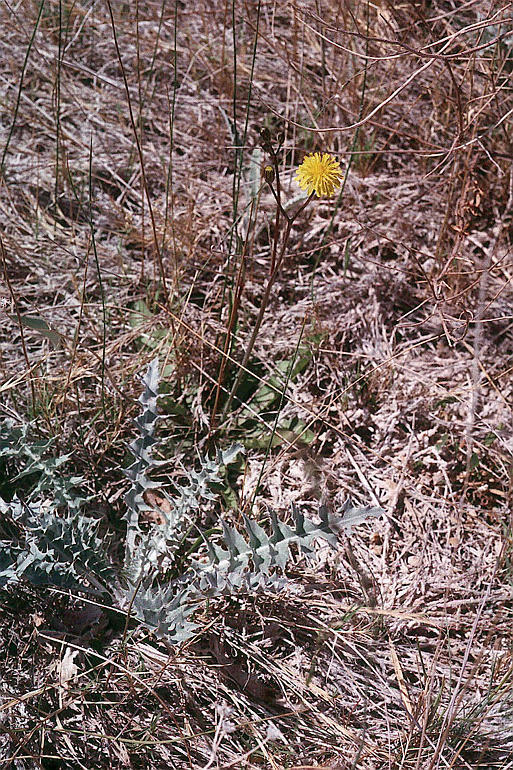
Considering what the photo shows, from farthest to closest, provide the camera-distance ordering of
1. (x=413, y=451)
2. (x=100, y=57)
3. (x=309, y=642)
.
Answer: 1. (x=100, y=57)
2. (x=413, y=451)
3. (x=309, y=642)

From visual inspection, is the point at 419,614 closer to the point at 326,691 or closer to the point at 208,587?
the point at 326,691

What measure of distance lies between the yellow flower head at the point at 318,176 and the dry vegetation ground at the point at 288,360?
97mm

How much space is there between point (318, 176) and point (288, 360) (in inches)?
25.5

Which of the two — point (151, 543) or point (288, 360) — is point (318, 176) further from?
point (151, 543)

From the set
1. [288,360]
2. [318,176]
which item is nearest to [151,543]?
[288,360]

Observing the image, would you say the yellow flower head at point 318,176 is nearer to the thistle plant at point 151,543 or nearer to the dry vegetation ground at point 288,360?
the dry vegetation ground at point 288,360

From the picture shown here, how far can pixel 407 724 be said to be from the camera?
1561 mm

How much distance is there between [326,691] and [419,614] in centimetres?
29

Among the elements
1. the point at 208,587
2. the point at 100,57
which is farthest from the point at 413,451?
the point at 100,57

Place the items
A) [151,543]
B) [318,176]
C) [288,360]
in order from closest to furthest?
[318,176] < [151,543] < [288,360]

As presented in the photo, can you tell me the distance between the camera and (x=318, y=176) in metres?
1.58

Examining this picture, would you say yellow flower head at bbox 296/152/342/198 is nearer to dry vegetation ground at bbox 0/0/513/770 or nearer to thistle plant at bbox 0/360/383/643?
dry vegetation ground at bbox 0/0/513/770

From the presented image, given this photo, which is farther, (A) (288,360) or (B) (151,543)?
(A) (288,360)

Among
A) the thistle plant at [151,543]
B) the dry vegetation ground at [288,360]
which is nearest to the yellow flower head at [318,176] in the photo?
the dry vegetation ground at [288,360]
